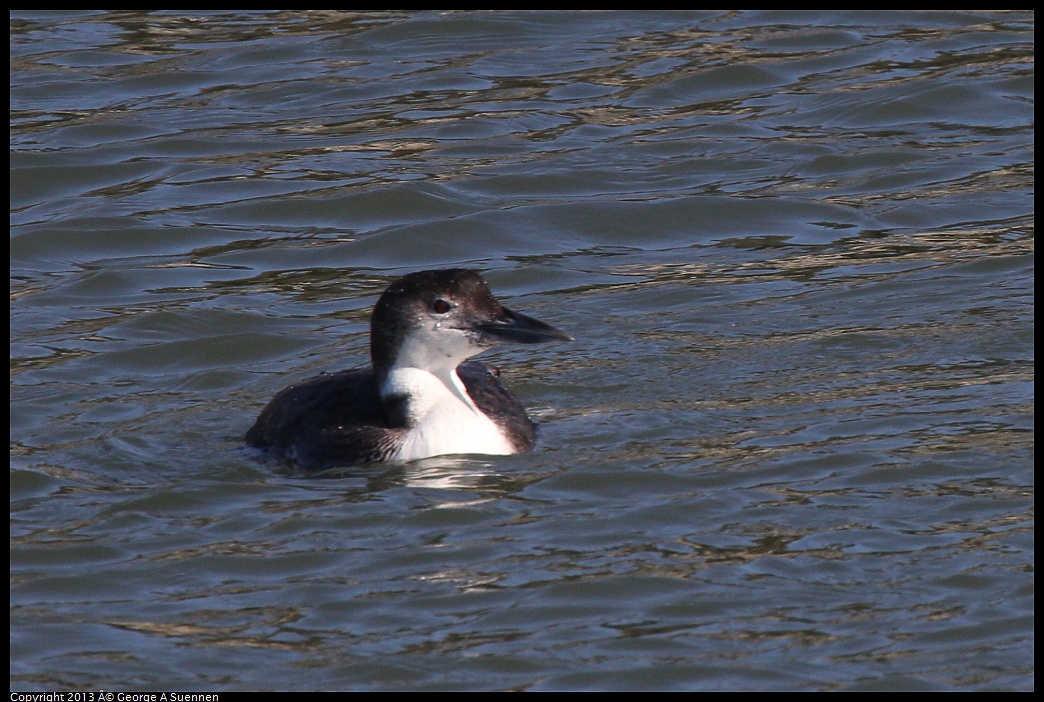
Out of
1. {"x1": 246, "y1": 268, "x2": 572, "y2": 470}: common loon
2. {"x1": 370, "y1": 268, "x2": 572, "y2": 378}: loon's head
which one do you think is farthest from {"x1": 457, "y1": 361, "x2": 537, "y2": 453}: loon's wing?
{"x1": 370, "y1": 268, "x2": 572, "y2": 378}: loon's head

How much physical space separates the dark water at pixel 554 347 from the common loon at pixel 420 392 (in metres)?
0.13

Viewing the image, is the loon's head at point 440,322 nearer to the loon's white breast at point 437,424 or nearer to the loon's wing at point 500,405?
the loon's white breast at point 437,424

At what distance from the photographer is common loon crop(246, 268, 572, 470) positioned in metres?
8.02

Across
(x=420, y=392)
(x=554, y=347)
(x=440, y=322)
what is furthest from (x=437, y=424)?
(x=554, y=347)

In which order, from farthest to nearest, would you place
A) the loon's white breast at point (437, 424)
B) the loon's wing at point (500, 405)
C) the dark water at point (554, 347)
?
the loon's wing at point (500, 405) → the loon's white breast at point (437, 424) → the dark water at point (554, 347)

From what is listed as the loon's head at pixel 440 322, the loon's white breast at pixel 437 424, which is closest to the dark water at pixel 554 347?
the loon's white breast at pixel 437 424

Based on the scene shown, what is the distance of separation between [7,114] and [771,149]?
567 centimetres

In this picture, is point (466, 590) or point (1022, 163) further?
point (1022, 163)

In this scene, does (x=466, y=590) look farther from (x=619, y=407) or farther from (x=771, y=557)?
(x=619, y=407)

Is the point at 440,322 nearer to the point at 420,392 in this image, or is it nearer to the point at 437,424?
the point at 420,392

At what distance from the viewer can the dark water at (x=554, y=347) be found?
6.21m
